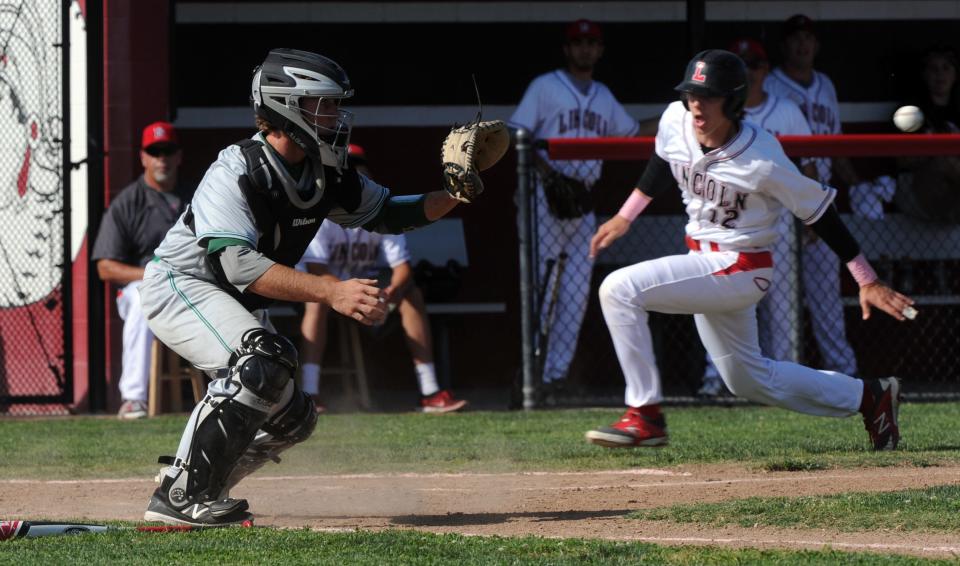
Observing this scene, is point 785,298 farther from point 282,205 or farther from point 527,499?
point 282,205

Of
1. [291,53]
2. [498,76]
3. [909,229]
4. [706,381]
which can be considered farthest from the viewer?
[498,76]

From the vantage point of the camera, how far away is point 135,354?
9680 millimetres

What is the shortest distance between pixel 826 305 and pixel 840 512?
5.13 m

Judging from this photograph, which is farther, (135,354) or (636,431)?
(135,354)

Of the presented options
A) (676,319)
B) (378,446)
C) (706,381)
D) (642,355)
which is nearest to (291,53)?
(642,355)

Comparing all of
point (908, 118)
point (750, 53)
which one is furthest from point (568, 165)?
point (908, 118)

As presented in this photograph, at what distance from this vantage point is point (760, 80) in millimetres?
9969

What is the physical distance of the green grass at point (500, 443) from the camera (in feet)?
23.7

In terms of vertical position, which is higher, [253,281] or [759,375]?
[253,281]

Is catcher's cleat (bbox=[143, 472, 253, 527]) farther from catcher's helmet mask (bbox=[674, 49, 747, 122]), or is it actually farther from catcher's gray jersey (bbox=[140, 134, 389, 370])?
catcher's helmet mask (bbox=[674, 49, 747, 122])

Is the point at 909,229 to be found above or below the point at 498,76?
below

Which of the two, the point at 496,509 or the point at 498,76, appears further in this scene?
the point at 498,76

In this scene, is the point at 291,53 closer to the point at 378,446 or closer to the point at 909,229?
the point at 378,446

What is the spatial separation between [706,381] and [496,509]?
13.7 ft
